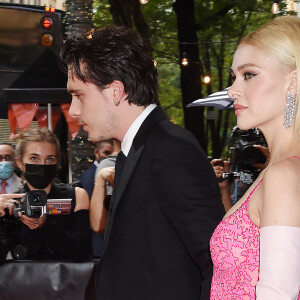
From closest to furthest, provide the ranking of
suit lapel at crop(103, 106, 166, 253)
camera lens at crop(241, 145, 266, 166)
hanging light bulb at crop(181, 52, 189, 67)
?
suit lapel at crop(103, 106, 166, 253) < camera lens at crop(241, 145, 266, 166) < hanging light bulb at crop(181, 52, 189, 67)

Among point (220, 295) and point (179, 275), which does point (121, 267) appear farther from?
point (220, 295)

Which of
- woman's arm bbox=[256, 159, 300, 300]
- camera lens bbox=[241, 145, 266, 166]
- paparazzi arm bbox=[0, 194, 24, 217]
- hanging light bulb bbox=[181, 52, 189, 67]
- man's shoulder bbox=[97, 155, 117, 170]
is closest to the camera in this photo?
woman's arm bbox=[256, 159, 300, 300]

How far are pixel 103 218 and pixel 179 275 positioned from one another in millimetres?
2004

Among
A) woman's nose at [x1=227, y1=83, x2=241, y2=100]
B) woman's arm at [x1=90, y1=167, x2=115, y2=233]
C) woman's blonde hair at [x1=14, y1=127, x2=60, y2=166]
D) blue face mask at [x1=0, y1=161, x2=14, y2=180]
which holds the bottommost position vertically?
woman's arm at [x1=90, y1=167, x2=115, y2=233]

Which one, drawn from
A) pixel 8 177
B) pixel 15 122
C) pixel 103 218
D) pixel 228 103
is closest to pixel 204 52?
pixel 228 103

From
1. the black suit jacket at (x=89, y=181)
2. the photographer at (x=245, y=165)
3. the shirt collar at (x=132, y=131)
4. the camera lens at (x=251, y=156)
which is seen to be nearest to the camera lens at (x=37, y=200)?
the shirt collar at (x=132, y=131)

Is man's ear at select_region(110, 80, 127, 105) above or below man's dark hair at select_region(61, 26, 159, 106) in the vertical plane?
below

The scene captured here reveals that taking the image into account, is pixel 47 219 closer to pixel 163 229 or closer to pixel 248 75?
pixel 163 229

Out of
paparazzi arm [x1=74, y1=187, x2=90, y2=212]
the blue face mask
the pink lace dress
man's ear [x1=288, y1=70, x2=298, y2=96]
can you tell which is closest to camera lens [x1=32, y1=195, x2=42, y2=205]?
paparazzi arm [x1=74, y1=187, x2=90, y2=212]

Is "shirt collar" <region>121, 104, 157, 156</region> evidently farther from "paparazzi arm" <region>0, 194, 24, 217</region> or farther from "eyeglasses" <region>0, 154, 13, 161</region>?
"eyeglasses" <region>0, 154, 13, 161</region>

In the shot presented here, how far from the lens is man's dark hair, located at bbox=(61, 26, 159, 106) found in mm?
2514

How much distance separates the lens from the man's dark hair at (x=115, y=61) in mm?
2514

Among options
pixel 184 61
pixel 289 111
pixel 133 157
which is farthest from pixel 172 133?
pixel 184 61

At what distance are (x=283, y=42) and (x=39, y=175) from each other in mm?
2651
